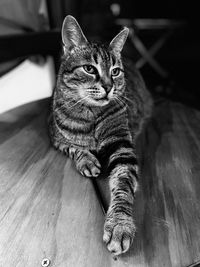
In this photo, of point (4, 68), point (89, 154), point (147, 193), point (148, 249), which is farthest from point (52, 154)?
point (4, 68)

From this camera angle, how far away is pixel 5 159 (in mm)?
866

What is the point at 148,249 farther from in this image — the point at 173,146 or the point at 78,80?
the point at 78,80

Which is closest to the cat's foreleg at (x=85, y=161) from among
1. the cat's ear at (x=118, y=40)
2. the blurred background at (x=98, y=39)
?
the cat's ear at (x=118, y=40)

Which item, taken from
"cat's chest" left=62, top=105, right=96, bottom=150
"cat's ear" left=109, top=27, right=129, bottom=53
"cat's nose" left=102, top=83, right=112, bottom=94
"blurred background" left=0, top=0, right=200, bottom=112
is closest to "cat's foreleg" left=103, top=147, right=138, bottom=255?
"cat's chest" left=62, top=105, right=96, bottom=150

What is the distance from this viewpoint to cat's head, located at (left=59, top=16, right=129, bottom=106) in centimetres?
88

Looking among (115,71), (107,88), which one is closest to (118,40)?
(115,71)

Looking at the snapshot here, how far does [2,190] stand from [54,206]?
0.16 m

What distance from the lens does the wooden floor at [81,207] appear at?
56 cm

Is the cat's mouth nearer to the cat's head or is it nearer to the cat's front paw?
the cat's head

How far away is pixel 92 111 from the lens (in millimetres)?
975

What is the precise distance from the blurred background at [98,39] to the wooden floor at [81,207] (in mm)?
558

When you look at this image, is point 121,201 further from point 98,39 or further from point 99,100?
point 98,39

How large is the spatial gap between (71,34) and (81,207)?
58 cm

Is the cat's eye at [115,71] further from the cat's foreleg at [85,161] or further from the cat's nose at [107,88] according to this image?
the cat's foreleg at [85,161]
